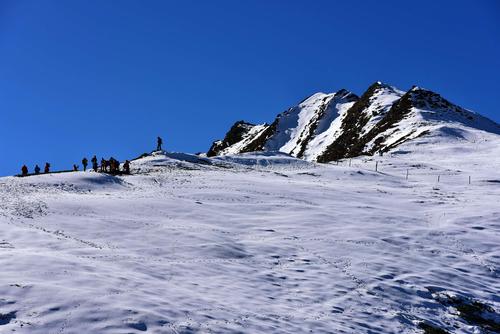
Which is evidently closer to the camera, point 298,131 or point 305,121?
point 298,131

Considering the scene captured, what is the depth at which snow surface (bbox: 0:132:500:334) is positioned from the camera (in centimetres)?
1619

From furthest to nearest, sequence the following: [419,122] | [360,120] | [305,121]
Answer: [305,121], [360,120], [419,122]

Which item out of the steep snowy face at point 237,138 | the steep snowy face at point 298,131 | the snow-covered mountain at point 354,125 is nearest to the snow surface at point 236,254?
the snow-covered mountain at point 354,125

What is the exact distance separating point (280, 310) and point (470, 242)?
15343 millimetres

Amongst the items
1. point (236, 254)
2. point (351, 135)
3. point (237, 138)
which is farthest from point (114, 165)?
point (237, 138)

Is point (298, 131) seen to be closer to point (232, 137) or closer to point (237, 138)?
point (237, 138)

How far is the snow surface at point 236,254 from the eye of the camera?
1619 cm

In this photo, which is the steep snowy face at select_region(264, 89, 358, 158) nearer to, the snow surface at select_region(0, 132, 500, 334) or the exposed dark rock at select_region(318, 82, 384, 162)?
the exposed dark rock at select_region(318, 82, 384, 162)

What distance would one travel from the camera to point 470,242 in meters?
29.2

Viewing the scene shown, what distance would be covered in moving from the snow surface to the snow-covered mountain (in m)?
38.9

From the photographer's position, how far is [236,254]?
78.4 ft

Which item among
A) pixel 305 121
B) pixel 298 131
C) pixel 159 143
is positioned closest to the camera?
pixel 159 143

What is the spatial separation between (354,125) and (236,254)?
306 ft

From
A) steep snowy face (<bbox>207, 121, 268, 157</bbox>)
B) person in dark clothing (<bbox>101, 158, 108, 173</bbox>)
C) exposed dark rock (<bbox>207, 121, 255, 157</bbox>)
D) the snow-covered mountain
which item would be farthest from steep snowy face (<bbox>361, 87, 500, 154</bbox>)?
exposed dark rock (<bbox>207, 121, 255, 157</bbox>)
